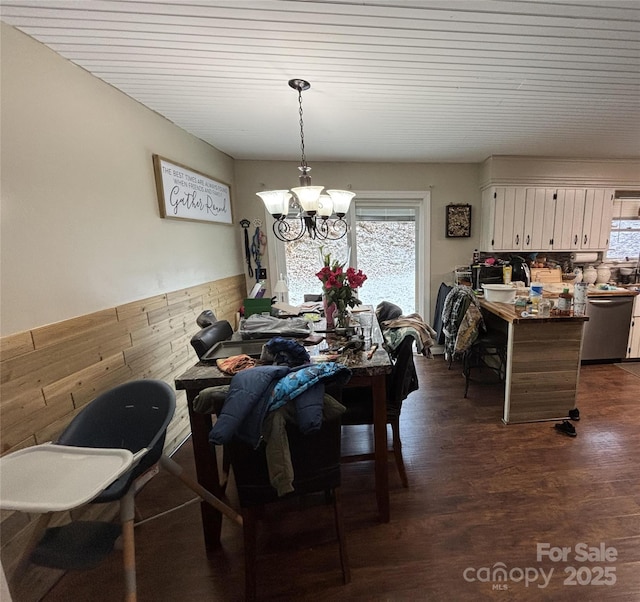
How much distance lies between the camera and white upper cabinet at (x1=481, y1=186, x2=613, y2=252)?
338 cm

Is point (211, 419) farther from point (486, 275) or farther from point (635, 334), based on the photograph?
point (635, 334)

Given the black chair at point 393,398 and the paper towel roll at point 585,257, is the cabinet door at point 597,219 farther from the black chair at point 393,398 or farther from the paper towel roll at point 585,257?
the black chair at point 393,398

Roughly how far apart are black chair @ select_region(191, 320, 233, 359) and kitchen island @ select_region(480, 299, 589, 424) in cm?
Result: 217

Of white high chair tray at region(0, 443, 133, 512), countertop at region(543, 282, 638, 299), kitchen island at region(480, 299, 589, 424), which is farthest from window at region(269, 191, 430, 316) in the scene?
white high chair tray at region(0, 443, 133, 512)

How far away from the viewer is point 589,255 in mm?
3570

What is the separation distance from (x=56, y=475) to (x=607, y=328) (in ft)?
15.7

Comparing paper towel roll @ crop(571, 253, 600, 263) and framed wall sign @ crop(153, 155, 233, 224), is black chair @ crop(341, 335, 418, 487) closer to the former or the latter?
framed wall sign @ crop(153, 155, 233, 224)

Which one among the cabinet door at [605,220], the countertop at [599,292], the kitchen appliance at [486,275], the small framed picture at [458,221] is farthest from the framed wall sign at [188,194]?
the cabinet door at [605,220]

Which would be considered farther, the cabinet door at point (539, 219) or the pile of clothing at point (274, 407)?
the cabinet door at point (539, 219)

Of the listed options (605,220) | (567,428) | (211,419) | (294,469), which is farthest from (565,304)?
(211,419)

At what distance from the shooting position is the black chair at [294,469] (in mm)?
1115

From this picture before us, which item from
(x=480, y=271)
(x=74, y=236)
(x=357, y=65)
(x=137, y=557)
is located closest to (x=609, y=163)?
(x=480, y=271)

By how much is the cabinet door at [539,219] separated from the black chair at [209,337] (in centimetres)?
358

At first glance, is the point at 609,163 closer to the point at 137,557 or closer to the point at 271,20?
the point at 271,20
